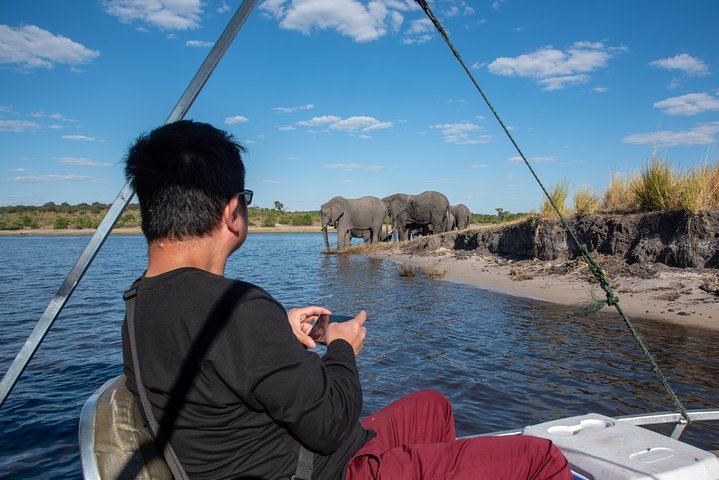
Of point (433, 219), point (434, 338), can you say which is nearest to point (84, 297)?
point (434, 338)

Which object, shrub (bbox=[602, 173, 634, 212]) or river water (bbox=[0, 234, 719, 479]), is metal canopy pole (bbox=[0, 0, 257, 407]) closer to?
river water (bbox=[0, 234, 719, 479])

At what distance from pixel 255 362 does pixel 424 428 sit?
4.12 feet

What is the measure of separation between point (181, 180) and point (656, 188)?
1349 cm

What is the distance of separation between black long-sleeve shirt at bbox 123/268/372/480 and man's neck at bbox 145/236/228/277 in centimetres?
7

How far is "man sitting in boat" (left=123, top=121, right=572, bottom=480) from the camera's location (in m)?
1.34

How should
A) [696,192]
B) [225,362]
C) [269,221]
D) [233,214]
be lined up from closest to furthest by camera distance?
[225,362]
[233,214]
[696,192]
[269,221]

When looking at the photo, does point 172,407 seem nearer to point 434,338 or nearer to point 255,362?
point 255,362

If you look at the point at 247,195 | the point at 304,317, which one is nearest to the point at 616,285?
the point at 304,317

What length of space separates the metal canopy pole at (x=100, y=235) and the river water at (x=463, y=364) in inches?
119

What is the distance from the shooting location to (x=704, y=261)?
10.6m

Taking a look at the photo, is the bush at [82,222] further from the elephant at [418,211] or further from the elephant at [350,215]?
the elephant at [418,211]

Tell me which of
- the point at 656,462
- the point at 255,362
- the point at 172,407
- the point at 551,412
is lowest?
the point at 551,412

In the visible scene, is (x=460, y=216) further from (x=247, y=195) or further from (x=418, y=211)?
(x=247, y=195)

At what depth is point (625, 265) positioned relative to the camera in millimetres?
11898
